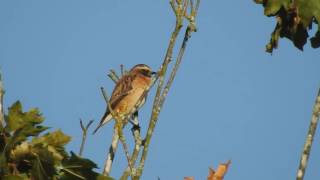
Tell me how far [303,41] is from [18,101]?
256 cm

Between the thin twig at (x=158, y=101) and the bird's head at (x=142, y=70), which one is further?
the bird's head at (x=142, y=70)

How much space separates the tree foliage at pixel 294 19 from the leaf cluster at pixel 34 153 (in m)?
→ 2.09

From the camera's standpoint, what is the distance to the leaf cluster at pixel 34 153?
2562mm

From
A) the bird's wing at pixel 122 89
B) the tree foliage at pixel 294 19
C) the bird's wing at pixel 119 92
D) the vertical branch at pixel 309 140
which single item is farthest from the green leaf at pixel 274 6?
the bird's wing at pixel 122 89

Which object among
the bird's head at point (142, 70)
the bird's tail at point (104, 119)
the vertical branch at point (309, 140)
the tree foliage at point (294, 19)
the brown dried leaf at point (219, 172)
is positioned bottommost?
the brown dried leaf at point (219, 172)

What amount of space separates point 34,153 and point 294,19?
241cm

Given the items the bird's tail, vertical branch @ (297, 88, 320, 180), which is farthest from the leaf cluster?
the bird's tail

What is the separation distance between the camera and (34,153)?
2650 mm

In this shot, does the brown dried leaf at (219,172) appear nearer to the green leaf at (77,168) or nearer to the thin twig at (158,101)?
the thin twig at (158,101)

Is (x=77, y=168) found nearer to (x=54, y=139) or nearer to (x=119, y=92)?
(x=54, y=139)

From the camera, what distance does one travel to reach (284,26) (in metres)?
4.36

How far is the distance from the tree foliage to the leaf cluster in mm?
2088

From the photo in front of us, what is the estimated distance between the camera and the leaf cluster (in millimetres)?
2562

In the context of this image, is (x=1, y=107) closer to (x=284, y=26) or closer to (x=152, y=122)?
(x=152, y=122)
